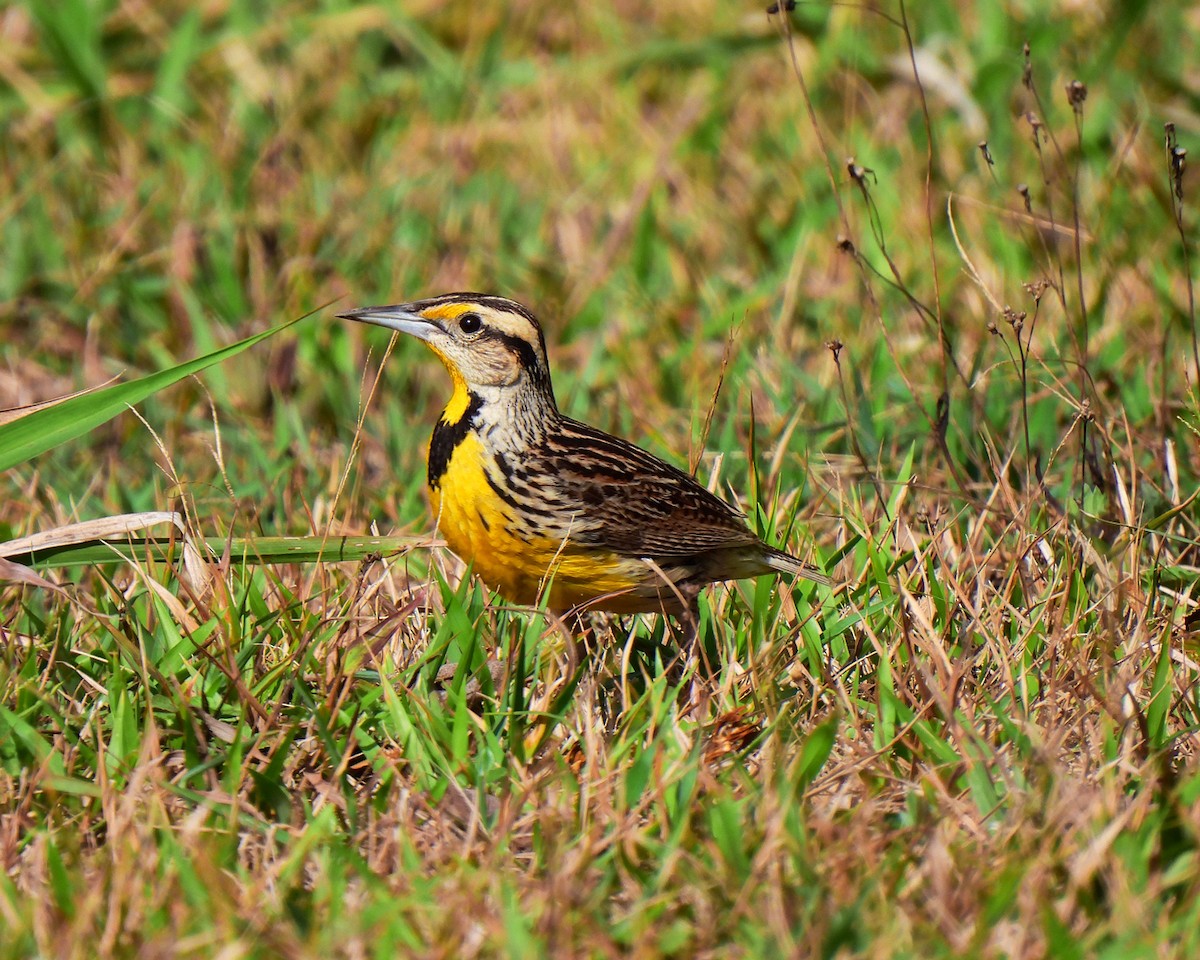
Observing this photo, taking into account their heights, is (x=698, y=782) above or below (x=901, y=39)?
below

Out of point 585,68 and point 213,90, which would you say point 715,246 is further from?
point 213,90

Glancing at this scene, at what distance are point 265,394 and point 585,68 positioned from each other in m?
2.92

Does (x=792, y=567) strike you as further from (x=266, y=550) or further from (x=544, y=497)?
(x=266, y=550)

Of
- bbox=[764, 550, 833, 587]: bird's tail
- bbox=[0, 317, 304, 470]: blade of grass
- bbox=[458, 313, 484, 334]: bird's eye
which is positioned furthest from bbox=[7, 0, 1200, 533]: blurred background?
bbox=[0, 317, 304, 470]: blade of grass

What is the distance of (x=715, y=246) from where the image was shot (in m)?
7.11

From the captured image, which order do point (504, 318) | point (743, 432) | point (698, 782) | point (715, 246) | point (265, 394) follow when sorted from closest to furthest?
point (698, 782)
point (504, 318)
point (743, 432)
point (265, 394)
point (715, 246)

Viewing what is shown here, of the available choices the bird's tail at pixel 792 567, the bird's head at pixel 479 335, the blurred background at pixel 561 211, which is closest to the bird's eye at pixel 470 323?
the bird's head at pixel 479 335

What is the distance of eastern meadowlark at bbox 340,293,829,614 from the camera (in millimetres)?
4078

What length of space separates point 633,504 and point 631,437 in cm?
140

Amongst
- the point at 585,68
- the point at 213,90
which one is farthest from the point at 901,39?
the point at 213,90

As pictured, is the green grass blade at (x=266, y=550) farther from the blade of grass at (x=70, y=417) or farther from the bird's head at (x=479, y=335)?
the bird's head at (x=479, y=335)

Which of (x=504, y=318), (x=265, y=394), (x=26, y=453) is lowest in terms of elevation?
(x=265, y=394)

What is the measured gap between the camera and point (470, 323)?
438 cm

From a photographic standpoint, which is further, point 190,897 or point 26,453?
point 26,453
